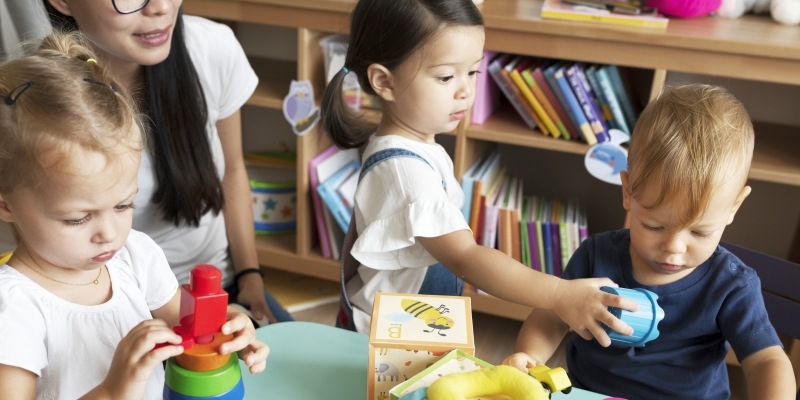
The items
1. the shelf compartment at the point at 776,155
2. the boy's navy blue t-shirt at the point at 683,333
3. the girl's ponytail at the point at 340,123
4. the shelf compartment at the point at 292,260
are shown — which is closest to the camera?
the boy's navy blue t-shirt at the point at 683,333

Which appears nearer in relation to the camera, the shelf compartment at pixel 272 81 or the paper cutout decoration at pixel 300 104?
the paper cutout decoration at pixel 300 104

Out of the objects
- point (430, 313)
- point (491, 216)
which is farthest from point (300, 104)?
point (430, 313)

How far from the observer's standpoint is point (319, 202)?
2330 millimetres

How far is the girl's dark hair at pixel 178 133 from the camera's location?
145cm

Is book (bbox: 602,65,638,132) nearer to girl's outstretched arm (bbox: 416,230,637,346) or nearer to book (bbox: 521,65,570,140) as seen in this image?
book (bbox: 521,65,570,140)

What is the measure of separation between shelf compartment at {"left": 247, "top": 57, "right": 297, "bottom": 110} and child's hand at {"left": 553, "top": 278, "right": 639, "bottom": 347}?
135 centimetres

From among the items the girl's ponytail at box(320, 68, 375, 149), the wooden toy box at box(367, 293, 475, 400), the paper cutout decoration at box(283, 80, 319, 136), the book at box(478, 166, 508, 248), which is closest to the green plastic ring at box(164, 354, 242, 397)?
the wooden toy box at box(367, 293, 475, 400)

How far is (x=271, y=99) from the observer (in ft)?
7.32

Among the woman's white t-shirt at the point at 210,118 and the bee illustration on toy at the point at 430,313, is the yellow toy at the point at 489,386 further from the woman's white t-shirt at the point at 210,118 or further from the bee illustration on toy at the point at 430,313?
the woman's white t-shirt at the point at 210,118

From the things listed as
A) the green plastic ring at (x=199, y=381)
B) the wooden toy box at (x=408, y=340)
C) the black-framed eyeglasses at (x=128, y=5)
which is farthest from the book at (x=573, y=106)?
the green plastic ring at (x=199, y=381)

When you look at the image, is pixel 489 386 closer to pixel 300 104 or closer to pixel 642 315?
pixel 642 315

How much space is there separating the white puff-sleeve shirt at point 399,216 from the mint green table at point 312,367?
7.4 inches

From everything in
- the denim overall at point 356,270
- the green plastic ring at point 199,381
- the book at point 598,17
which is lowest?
the denim overall at point 356,270

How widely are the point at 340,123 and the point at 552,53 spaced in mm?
750
